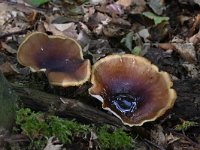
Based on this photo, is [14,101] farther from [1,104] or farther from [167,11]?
[167,11]

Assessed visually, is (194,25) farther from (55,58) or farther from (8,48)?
(8,48)

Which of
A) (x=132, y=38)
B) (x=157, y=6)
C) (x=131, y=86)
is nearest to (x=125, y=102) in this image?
(x=131, y=86)

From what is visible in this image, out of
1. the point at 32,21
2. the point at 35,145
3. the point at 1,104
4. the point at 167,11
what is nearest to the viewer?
the point at 1,104

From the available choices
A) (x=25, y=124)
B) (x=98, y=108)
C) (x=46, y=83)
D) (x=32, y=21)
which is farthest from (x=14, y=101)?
(x=32, y=21)

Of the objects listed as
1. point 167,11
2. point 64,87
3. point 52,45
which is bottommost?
point 167,11

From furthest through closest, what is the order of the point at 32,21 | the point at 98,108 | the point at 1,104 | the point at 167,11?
the point at 167,11 → the point at 32,21 → the point at 98,108 → the point at 1,104

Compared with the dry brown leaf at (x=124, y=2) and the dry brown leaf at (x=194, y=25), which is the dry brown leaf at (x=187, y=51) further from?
the dry brown leaf at (x=124, y=2)

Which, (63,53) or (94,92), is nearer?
(94,92)
